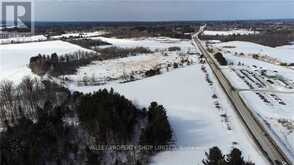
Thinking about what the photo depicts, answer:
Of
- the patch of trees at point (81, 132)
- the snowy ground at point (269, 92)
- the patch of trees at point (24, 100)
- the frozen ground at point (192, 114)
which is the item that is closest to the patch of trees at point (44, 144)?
the patch of trees at point (81, 132)

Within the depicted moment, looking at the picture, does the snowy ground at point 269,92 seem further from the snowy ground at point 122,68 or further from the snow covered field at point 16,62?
the snow covered field at point 16,62

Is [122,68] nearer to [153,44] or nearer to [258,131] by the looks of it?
[258,131]

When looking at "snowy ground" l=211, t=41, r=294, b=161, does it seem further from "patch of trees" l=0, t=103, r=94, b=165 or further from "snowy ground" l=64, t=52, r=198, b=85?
"patch of trees" l=0, t=103, r=94, b=165

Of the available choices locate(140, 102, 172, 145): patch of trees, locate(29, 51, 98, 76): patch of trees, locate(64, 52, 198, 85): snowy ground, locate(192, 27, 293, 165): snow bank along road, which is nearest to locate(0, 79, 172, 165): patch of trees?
locate(140, 102, 172, 145): patch of trees

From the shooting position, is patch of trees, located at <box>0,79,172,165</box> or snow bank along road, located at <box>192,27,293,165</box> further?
snow bank along road, located at <box>192,27,293,165</box>

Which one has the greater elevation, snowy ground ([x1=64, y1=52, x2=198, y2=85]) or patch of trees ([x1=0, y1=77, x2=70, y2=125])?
snowy ground ([x1=64, y1=52, x2=198, y2=85])

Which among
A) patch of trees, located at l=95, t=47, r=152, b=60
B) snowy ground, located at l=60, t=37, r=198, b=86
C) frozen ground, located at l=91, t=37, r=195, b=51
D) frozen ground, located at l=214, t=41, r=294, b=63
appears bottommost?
snowy ground, located at l=60, t=37, r=198, b=86

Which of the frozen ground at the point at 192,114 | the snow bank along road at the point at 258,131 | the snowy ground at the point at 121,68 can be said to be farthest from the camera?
the snowy ground at the point at 121,68
